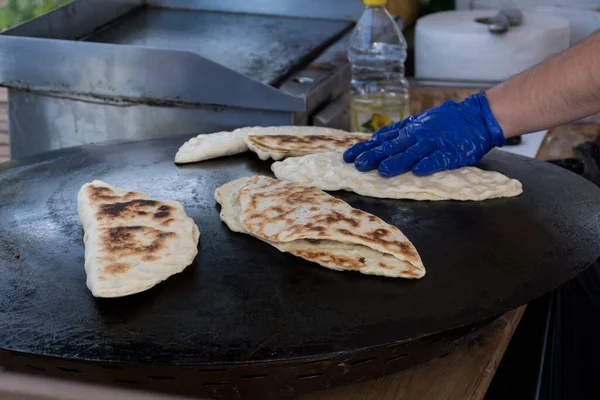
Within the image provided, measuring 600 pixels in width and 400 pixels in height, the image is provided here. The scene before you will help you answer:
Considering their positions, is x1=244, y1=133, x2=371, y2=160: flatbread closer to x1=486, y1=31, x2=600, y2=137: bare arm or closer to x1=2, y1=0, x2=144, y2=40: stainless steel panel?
x1=486, y1=31, x2=600, y2=137: bare arm

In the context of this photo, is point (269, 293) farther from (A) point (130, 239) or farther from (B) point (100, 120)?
(B) point (100, 120)

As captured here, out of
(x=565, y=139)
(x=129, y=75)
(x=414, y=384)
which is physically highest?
(x=129, y=75)

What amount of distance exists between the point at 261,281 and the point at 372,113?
4.72 feet

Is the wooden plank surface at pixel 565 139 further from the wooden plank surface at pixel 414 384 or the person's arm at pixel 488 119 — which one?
the wooden plank surface at pixel 414 384

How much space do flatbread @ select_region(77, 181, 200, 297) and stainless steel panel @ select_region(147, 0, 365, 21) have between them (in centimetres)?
194

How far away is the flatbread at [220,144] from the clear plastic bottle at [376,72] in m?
0.54

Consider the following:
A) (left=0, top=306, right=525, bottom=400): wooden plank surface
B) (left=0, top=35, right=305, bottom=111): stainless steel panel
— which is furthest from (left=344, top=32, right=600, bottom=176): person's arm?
(left=0, top=306, right=525, bottom=400): wooden plank surface

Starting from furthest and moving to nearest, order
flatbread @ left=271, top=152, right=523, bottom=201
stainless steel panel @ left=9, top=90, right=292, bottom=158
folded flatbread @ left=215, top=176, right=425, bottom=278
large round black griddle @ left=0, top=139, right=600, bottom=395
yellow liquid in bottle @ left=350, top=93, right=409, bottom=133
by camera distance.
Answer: yellow liquid in bottle @ left=350, top=93, right=409, bottom=133 < stainless steel panel @ left=9, top=90, right=292, bottom=158 < flatbread @ left=271, top=152, right=523, bottom=201 < folded flatbread @ left=215, top=176, right=425, bottom=278 < large round black griddle @ left=0, top=139, right=600, bottom=395

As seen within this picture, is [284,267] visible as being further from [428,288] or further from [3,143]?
[3,143]

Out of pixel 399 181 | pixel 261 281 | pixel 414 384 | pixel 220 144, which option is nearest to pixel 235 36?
pixel 220 144

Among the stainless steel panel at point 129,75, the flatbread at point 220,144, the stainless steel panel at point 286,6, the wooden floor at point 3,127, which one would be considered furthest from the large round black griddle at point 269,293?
the stainless steel panel at point 286,6

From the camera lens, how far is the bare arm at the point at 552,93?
6.46 ft

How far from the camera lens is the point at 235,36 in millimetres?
3178

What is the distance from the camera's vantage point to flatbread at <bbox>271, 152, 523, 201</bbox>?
72.4 inches
